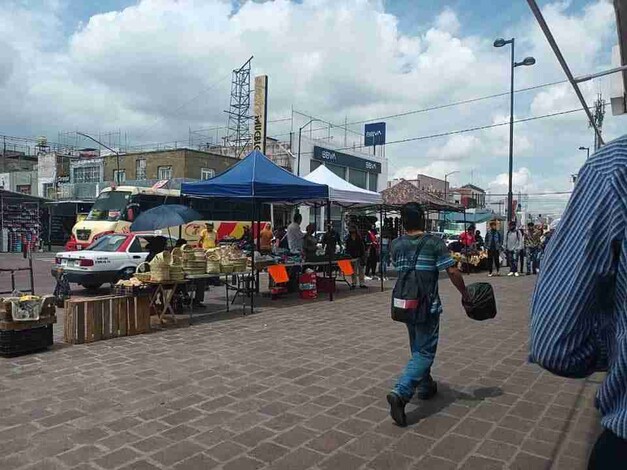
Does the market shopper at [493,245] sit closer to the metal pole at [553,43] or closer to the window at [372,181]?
the metal pole at [553,43]

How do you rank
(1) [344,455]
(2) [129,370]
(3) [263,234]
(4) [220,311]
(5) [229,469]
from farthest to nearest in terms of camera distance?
(3) [263,234] → (4) [220,311] → (2) [129,370] → (1) [344,455] → (5) [229,469]

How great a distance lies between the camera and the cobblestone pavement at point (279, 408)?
3500mm

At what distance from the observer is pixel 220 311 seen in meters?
9.62

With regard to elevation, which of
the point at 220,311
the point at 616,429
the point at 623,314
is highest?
the point at 623,314

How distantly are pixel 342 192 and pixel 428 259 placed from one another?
7.92 m

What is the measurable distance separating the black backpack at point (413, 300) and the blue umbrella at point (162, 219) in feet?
21.5

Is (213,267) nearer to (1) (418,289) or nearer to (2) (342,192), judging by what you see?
(2) (342,192)

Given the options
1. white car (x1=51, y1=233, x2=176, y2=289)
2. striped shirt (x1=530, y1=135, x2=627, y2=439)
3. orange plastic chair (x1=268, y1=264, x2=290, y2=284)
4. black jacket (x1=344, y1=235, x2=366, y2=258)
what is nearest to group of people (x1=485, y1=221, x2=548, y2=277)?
black jacket (x1=344, y1=235, x2=366, y2=258)

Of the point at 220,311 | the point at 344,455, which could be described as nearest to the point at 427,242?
the point at 344,455

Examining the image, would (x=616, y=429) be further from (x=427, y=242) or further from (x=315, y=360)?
(x=315, y=360)

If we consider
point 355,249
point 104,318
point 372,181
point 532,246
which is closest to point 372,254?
point 355,249

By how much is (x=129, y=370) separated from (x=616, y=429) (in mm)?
5227

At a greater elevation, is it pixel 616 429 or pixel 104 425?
pixel 616 429

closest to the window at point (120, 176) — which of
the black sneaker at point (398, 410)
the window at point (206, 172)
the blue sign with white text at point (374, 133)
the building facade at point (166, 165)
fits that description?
the building facade at point (166, 165)
